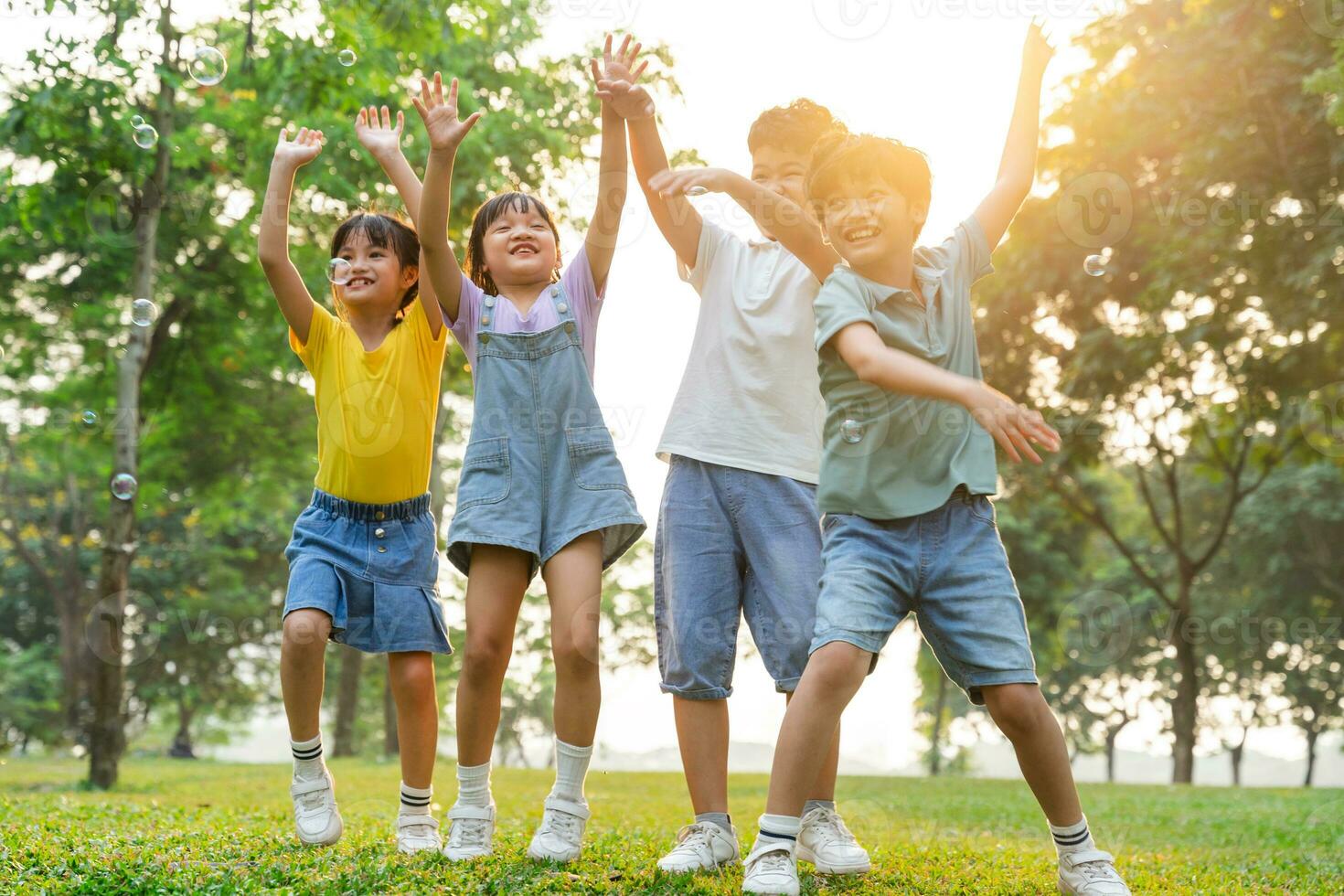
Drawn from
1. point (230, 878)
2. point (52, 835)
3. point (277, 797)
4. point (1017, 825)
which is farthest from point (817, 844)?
point (277, 797)

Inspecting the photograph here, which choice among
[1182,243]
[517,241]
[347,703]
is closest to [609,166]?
[517,241]

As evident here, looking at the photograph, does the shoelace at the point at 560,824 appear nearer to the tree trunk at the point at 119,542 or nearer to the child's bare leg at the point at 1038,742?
the child's bare leg at the point at 1038,742

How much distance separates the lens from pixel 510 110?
45.8 ft

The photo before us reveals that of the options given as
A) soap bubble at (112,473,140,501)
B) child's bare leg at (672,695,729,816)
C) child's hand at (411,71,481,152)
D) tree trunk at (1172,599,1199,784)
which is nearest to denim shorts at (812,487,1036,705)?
child's bare leg at (672,695,729,816)

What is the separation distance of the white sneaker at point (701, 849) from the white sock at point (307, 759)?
1.18m

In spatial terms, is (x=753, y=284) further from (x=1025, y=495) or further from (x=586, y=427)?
(x=1025, y=495)

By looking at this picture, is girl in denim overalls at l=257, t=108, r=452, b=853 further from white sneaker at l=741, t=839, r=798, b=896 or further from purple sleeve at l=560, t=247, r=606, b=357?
white sneaker at l=741, t=839, r=798, b=896

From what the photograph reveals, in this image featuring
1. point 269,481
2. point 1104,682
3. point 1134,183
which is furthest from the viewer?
point 1104,682

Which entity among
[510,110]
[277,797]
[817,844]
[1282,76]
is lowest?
[277,797]

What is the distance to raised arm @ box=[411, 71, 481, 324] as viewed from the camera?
375 centimetres

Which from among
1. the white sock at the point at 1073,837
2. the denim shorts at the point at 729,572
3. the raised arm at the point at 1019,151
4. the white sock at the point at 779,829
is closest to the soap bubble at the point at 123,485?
the denim shorts at the point at 729,572

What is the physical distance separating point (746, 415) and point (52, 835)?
283cm

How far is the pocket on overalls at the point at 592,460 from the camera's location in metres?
3.77

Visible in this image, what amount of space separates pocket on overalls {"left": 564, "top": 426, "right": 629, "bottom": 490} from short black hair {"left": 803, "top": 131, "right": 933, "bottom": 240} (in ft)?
3.26
